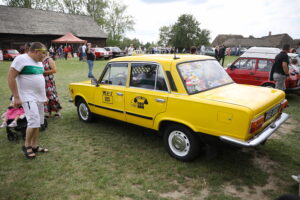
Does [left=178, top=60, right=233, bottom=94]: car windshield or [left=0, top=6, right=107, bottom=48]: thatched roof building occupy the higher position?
[left=0, top=6, right=107, bottom=48]: thatched roof building

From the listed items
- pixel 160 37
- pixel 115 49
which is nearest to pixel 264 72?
pixel 115 49

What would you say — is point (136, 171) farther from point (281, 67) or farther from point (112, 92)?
point (281, 67)

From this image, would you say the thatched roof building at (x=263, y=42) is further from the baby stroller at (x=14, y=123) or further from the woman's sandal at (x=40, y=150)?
the woman's sandal at (x=40, y=150)

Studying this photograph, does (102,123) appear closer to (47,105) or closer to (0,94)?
(47,105)

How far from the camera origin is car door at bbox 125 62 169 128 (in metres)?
3.70

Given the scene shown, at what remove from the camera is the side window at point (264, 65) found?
760 centimetres

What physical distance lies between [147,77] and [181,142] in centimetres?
132

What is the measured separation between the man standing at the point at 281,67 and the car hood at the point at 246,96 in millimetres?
2970

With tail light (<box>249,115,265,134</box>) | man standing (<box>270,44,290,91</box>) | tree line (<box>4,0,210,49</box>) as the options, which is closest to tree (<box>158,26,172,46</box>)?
tree line (<box>4,0,210,49</box>)

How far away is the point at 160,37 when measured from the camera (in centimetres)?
8812

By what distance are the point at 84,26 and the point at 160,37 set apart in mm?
53359

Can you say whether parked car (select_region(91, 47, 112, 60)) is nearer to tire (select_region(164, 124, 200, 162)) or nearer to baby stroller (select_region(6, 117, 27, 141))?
baby stroller (select_region(6, 117, 27, 141))

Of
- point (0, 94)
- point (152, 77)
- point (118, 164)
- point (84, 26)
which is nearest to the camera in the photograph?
point (118, 164)

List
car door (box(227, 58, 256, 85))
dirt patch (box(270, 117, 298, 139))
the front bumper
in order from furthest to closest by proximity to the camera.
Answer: car door (box(227, 58, 256, 85)), dirt patch (box(270, 117, 298, 139)), the front bumper
